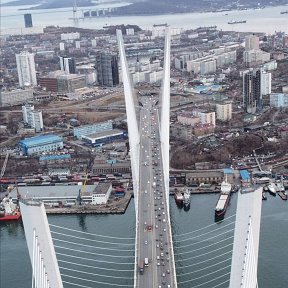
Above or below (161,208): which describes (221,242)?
Answer: below

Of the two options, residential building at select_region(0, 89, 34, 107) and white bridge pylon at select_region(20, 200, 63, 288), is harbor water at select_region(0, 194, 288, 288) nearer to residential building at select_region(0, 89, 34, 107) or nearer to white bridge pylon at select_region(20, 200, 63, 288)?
white bridge pylon at select_region(20, 200, 63, 288)

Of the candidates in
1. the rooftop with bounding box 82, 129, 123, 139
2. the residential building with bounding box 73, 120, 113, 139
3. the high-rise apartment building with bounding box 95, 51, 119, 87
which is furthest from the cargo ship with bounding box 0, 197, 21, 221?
the high-rise apartment building with bounding box 95, 51, 119, 87

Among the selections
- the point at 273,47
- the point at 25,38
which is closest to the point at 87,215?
the point at 273,47

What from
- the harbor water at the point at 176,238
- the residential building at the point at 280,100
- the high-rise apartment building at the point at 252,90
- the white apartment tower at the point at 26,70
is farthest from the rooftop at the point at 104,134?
the white apartment tower at the point at 26,70

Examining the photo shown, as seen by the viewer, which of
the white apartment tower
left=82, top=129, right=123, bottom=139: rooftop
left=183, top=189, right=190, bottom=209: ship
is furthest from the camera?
the white apartment tower

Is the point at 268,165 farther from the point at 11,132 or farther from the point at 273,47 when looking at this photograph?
the point at 273,47

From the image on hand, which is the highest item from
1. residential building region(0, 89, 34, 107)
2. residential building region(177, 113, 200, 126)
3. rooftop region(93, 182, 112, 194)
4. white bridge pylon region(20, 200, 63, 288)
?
white bridge pylon region(20, 200, 63, 288)
